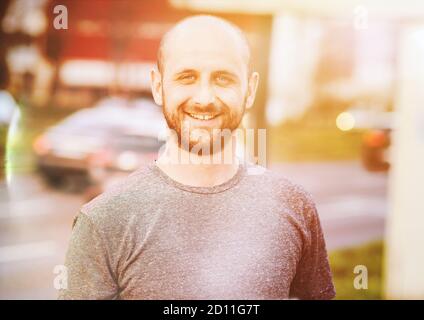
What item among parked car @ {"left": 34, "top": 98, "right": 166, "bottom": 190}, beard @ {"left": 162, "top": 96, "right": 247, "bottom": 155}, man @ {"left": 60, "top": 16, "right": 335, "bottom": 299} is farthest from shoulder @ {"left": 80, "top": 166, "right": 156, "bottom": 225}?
parked car @ {"left": 34, "top": 98, "right": 166, "bottom": 190}

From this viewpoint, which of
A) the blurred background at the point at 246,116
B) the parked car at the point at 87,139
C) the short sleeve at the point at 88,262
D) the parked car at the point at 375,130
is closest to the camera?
the short sleeve at the point at 88,262

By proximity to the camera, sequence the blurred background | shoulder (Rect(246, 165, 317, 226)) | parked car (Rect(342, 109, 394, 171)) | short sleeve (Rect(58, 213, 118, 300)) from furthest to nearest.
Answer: parked car (Rect(342, 109, 394, 171))
the blurred background
shoulder (Rect(246, 165, 317, 226))
short sleeve (Rect(58, 213, 118, 300))

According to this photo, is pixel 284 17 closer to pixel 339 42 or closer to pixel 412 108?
pixel 339 42

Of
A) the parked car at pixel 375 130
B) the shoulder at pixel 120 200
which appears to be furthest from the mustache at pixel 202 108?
the parked car at pixel 375 130

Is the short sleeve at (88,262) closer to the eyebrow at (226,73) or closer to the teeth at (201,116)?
the teeth at (201,116)

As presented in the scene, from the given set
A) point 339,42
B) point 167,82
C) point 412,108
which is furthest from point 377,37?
point 167,82

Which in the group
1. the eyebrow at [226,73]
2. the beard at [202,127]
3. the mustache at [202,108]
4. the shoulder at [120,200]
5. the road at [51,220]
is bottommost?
the road at [51,220]

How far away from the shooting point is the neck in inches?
60.4

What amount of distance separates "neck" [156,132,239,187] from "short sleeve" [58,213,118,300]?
0.88 ft

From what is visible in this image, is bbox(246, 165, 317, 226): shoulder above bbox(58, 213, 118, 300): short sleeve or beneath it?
above

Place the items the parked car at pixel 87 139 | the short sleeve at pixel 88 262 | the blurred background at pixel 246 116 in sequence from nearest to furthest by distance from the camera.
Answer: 1. the short sleeve at pixel 88 262
2. the blurred background at pixel 246 116
3. the parked car at pixel 87 139

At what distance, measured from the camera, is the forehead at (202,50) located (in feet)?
5.15

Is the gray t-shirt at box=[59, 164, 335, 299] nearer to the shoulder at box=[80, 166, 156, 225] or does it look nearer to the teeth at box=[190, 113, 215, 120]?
the shoulder at box=[80, 166, 156, 225]

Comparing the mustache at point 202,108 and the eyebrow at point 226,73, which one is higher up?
the eyebrow at point 226,73
